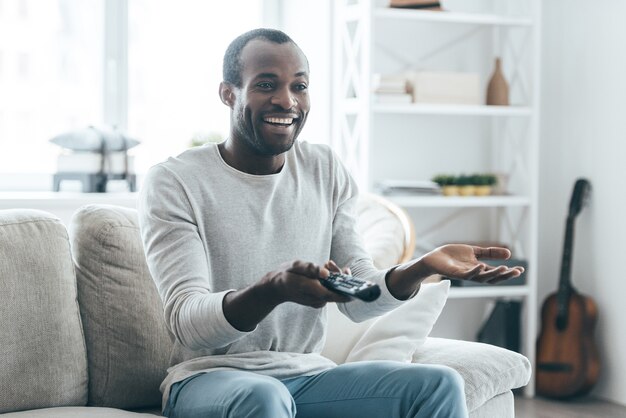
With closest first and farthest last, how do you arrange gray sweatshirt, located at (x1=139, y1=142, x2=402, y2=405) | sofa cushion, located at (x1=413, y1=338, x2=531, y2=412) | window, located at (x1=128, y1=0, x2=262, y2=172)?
gray sweatshirt, located at (x1=139, y1=142, x2=402, y2=405)
sofa cushion, located at (x1=413, y1=338, x2=531, y2=412)
window, located at (x1=128, y1=0, x2=262, y2=172)

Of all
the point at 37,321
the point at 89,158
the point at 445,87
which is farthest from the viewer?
the point at 445,87

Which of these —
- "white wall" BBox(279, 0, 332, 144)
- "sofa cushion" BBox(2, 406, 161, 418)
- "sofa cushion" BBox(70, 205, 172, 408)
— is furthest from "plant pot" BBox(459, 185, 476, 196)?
"sofa cushion" BBox(2, 406, 161, 418)

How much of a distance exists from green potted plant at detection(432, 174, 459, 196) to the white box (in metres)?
0.31

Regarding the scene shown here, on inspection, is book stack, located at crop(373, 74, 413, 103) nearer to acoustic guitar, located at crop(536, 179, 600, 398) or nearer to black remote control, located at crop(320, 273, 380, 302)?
acoustic guitar, located at crop(536, 179, 600, 398)

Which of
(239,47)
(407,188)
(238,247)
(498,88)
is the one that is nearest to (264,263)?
(238,247)

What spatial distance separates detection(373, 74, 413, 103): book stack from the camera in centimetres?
386

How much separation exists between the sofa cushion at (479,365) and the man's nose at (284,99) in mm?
685

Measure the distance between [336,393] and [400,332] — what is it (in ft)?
1.29

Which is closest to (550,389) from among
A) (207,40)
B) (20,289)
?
(207,40)

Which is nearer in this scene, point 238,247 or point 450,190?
point 238,247

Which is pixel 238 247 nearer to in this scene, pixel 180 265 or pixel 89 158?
pixel 180 265

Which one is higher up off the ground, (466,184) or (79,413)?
(466,184)

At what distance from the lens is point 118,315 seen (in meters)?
2.22

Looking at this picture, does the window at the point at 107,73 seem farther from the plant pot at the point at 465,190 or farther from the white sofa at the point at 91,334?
the white sofa at the point at 91,334
